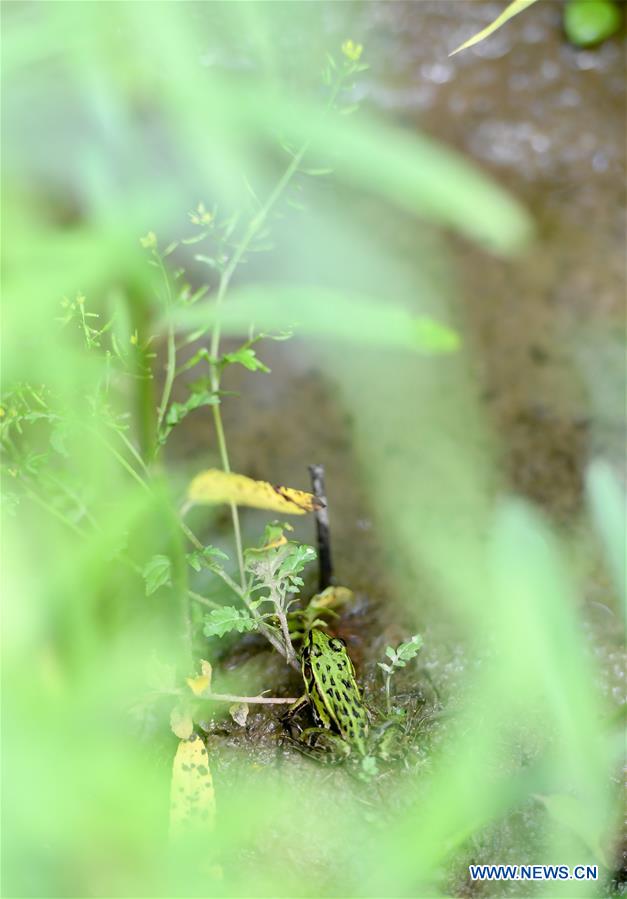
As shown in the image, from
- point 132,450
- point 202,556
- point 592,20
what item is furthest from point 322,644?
point 592,20

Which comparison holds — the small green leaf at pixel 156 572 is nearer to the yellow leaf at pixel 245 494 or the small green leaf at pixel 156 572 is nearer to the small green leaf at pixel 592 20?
the yellow leaf at pixel 245 494

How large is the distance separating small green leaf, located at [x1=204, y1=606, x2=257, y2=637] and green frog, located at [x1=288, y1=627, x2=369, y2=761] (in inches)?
5.3

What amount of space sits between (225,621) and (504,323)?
1.12 m

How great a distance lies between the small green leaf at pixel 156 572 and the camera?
4.27 feet

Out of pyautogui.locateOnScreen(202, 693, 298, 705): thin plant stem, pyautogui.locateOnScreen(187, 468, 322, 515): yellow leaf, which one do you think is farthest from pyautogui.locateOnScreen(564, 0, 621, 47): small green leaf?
pyautogui.locateOnScreen(202, 693, 298, 705): thin plant stem

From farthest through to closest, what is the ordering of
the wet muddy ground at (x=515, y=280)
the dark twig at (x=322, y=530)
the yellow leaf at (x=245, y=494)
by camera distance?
the wet muddy ground at (x=515, y=280)
the dark twig at (x=322, y=530)
the yellow leaf at (x=245, y=494)

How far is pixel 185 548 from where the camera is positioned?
139cm

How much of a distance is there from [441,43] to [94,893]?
2372mm

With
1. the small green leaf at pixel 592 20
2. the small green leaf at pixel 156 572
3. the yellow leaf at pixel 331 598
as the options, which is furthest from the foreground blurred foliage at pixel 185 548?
the small green leaf at pixel 592 20

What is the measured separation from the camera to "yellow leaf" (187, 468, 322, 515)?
1309mm

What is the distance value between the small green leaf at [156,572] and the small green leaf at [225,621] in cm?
9

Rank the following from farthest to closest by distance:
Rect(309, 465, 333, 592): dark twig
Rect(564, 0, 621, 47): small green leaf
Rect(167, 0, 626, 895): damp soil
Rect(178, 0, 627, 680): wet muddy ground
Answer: Rect(564, 0, 621, 47): small green leaf, Rect(178, 0, 627, 680): wet muddy ground, Rect(167, 0, 626, 895): damp soil, Rect(309, 465, 333, 592): dark twig

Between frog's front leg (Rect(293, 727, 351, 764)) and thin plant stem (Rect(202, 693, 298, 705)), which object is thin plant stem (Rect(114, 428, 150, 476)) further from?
frog's front leg (Rect(293, 727, 351, 764))

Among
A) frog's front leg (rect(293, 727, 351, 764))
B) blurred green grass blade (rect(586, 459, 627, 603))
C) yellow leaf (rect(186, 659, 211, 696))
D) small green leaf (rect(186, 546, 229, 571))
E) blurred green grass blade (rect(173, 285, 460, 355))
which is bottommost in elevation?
blurred green grass blade (rect(586, 459, 627, 603))
